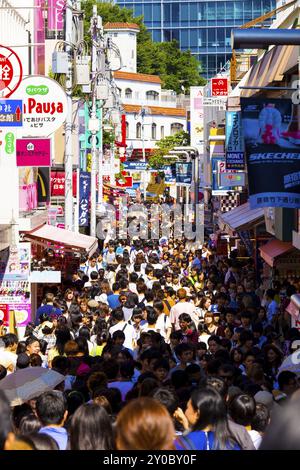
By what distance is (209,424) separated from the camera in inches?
278

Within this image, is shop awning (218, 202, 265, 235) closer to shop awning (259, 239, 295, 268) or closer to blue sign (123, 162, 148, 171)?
shop awning (259, 239, 295, 268)

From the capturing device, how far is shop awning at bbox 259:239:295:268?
24.9 metres

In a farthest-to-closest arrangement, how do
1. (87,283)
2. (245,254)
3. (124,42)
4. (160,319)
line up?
(124,42)
(245,254)
(87,283)
(160,319)

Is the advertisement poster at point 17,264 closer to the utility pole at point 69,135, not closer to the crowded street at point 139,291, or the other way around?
the crowded street at point 139,291

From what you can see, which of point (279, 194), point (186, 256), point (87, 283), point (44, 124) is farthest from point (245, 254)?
point (279, 194)

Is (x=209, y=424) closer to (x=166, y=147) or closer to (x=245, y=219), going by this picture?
(x=245, y=219)

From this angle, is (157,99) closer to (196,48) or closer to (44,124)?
(196,48)

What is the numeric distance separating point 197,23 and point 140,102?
3629 cm

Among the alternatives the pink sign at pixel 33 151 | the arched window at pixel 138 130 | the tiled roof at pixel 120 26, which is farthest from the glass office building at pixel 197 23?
the pink sign at pixel 33 151

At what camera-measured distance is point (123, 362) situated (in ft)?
37.7

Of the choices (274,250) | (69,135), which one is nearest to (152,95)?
(69,135)

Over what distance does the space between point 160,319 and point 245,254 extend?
1899 cm

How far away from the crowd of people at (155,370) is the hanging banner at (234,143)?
23.2ft
